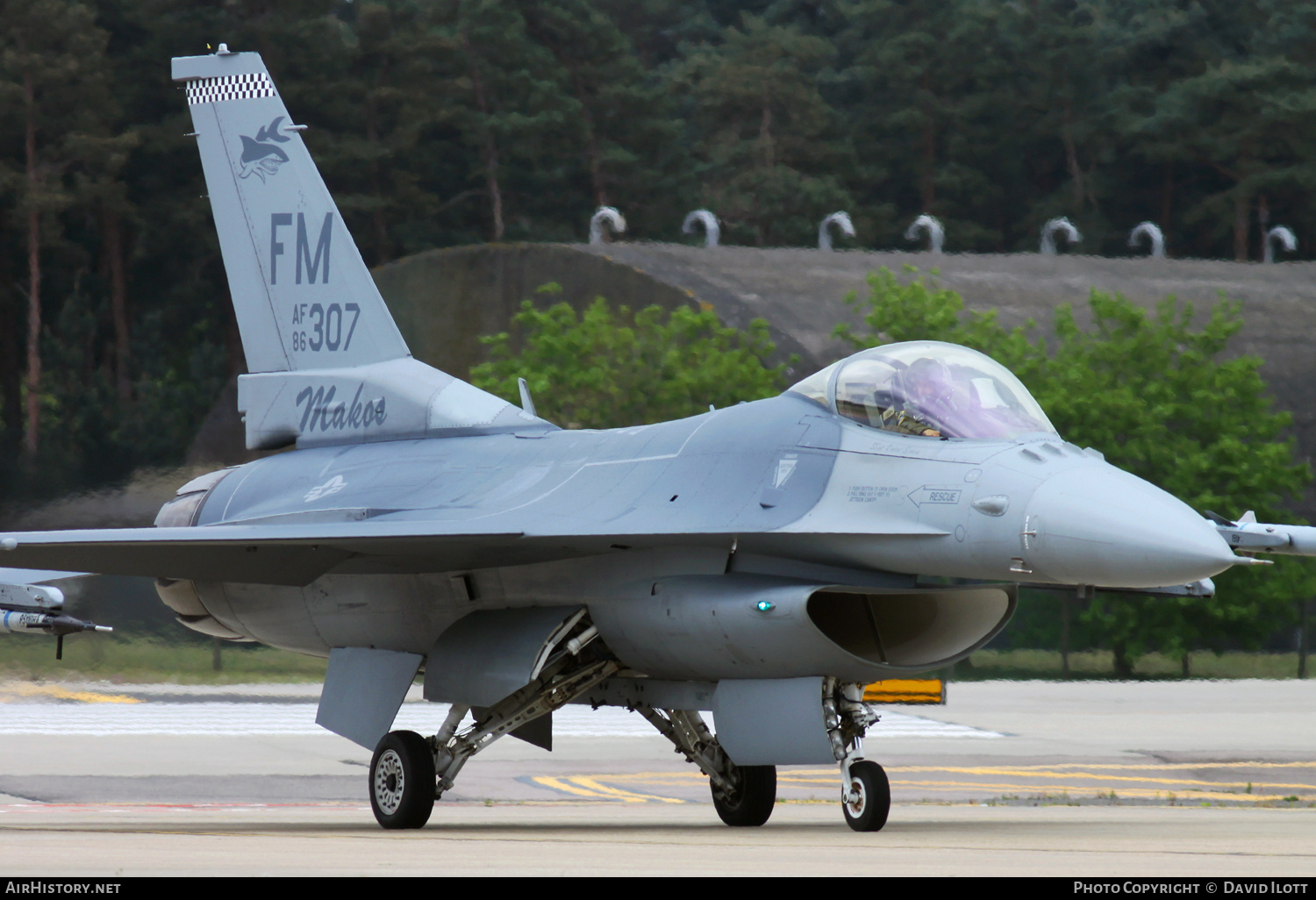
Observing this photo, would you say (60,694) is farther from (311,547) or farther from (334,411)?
(311,547)

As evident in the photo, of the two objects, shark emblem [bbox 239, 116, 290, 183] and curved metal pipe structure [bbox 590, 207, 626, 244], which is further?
curved metal pipe structure [bbox 590, 207, 626, 244]

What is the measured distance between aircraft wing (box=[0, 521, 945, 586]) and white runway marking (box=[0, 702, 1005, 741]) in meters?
7.72

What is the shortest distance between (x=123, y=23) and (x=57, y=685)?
114 ft

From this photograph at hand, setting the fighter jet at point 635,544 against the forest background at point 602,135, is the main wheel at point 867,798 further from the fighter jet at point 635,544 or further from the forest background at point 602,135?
the forest background at point 602,135

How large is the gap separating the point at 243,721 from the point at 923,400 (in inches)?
535

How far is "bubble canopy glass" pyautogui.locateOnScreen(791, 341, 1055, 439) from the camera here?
995 cm

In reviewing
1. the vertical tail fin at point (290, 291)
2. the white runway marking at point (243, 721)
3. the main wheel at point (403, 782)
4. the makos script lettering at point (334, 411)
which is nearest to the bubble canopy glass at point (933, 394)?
the main wheel at point (403, 782)

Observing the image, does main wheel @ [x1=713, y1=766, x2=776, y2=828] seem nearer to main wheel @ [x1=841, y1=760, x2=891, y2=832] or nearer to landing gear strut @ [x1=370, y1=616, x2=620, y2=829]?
landing gear strut @ [x1=370, y1=616, x2=620, y2=829]

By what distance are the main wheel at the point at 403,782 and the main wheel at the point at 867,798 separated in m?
2.66

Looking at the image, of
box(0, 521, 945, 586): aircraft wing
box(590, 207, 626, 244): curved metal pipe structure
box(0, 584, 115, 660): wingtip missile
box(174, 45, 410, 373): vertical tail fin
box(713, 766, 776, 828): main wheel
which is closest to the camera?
box(0, 521, 945, 586): aircraft wing

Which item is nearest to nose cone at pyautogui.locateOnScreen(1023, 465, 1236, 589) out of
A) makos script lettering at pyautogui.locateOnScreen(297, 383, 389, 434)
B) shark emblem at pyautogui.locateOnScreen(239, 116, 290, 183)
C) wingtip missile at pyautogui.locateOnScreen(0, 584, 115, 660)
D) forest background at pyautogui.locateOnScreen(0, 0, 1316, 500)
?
makos script lettering at pyautogui.locateOnScreen(297, 383, 389, 434)

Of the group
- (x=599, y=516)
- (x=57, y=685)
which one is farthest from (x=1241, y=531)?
(x=57, y=685)

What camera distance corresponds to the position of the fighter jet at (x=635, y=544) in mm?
9664

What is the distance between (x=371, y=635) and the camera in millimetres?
12359
